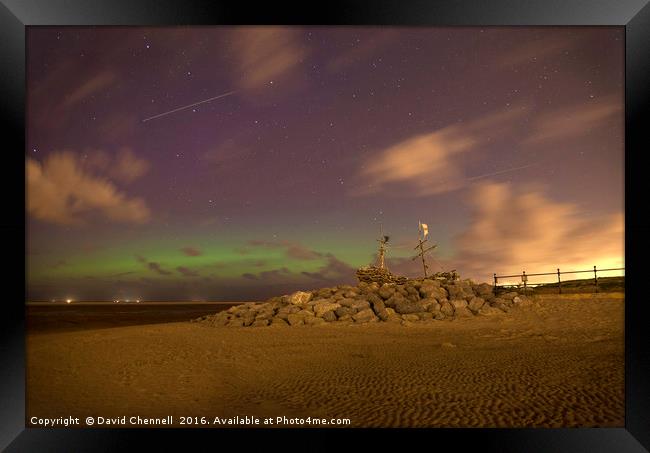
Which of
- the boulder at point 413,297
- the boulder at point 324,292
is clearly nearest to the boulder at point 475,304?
the boulder at point 413,297

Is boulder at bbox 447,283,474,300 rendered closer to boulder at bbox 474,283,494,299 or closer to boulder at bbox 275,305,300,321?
boulder at bbox 474,283,494,299

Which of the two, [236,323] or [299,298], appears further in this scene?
[299,298]

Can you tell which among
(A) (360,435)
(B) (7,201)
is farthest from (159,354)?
(A) (360,435)

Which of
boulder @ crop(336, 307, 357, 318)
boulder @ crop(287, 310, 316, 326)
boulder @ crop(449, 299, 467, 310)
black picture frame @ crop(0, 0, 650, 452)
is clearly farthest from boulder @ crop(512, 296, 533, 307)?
black picture frame @ crop(0, 0, 650, 452)

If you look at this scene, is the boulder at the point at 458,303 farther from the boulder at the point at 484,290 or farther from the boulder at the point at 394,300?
the boulder at the point at 394,300

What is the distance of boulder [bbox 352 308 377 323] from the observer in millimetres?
19594

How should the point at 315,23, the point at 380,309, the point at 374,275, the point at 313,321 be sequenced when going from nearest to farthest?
the point at 315,23, the point at 313,321, the point at 380,309, the point at 374,275

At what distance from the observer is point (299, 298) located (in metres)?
22.4

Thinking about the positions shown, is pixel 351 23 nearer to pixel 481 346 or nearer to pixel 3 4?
pixel 3 4

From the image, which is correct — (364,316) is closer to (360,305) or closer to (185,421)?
(360,305)

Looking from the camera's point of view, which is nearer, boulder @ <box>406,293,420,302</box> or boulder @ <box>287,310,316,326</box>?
boulder @ <box>287,310,316,326</box>

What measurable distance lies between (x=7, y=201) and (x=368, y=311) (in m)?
15.8

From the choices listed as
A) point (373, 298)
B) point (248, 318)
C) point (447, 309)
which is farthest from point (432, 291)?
point (248, 318)

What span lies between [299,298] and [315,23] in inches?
679
